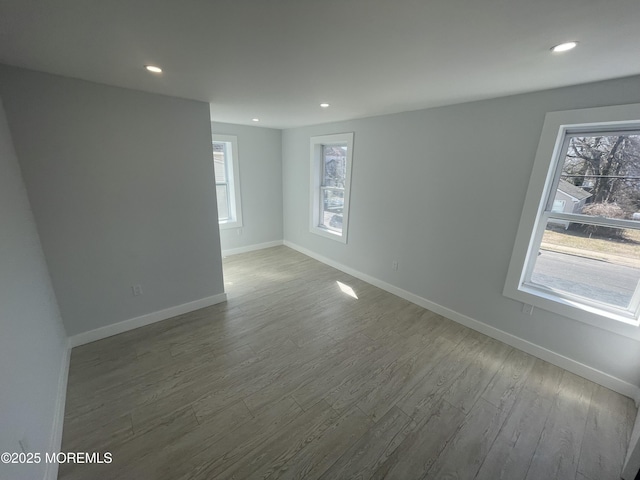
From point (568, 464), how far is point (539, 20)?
2355mm

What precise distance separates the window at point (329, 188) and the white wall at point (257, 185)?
97 centimetres

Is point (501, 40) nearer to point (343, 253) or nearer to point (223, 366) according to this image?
point (223, 366)

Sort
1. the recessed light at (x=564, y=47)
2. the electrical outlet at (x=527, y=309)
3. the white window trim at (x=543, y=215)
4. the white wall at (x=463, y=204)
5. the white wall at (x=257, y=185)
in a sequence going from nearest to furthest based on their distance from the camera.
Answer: the recessed light at (x=564, y=47), the white window trim at (x=543, y=215), the white wall at (x=463, y=204), the electrical outlet at (x=527, y=309), the white wall at (x=257, y=185)

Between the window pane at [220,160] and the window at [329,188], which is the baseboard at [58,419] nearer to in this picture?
the window pane at [220,160]

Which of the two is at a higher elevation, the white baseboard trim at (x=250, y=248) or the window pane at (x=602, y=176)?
the window pane at (x=602, y=176)

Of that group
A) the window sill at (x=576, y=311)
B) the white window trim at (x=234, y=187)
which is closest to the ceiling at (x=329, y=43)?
the window sill at (x=576, y=311)

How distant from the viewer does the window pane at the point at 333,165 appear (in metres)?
4.06

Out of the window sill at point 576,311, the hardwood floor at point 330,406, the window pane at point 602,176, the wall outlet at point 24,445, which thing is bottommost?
the hardwood floor at point 330,406

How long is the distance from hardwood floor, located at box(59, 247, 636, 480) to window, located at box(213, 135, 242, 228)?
2309 millimetres

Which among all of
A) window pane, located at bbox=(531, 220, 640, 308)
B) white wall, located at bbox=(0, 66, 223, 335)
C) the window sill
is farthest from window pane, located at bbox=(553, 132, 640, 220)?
white wall, located at bbox=(0, 66, 223, 335)

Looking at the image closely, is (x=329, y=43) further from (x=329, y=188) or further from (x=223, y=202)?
(x=223, y=202)

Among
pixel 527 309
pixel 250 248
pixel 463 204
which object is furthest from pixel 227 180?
pixel 527 309

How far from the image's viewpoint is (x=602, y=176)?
191cm

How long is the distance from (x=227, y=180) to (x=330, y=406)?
4005mm
